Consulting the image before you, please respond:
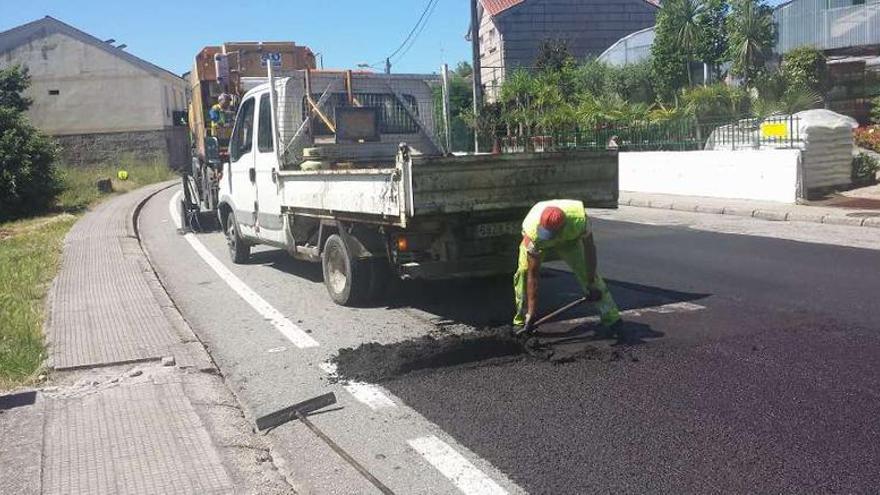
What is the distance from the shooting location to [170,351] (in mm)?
7000

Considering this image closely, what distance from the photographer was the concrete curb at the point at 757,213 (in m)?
14.0

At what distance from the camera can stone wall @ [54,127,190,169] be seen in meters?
45.6

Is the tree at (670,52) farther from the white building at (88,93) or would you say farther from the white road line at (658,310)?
the white road line at (658,310)

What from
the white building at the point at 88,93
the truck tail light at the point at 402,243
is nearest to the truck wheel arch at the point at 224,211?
the truck tail light at the point at 402,243

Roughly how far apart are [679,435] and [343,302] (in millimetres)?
4633

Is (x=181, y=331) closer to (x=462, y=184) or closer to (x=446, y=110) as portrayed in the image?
(x=462, y=184)

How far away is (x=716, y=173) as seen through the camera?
19.1 meters

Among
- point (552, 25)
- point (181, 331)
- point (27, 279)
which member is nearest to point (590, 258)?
point (181, 331)

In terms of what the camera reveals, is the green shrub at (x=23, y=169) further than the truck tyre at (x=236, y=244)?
Yes

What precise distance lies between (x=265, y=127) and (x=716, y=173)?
1256cm

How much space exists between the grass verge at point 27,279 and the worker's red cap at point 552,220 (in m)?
3.99

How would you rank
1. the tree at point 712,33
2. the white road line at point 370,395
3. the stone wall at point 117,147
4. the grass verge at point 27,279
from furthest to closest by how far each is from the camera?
1. the stone wall at point 117,147
2. the tree at point 712,33
3. the grass verge at point 27,279
4. the white road line at point 370,395

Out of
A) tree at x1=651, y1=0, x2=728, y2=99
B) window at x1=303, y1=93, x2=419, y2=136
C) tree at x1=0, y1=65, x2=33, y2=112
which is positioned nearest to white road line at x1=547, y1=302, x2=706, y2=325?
window at x1=303, y1=93, x2=419, y2=136

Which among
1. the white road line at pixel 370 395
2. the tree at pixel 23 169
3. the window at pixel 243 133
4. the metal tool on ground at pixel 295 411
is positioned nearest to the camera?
Result: the metal tool on ground at pixel 295 411
